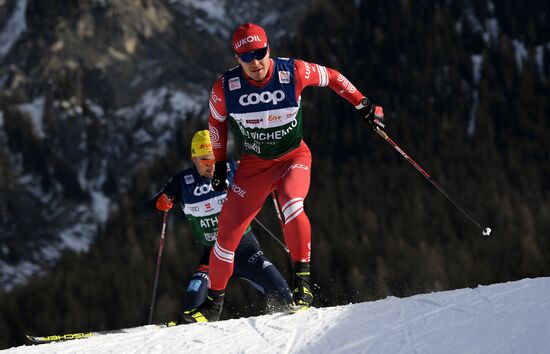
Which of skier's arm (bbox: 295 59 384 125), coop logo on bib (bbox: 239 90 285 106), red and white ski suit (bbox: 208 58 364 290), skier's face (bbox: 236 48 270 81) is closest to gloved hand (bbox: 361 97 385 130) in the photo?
skier's arm (bbox: 295 59 384 125)

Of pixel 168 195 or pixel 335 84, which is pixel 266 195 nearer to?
pixel 335 84

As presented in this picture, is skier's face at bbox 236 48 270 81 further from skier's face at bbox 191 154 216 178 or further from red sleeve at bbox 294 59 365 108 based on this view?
skier's face at bbox 191 154 216 178

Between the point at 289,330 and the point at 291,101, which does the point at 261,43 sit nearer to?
the point at 291,101

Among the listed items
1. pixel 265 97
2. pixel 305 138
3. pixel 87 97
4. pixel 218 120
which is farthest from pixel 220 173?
pixel 87 97

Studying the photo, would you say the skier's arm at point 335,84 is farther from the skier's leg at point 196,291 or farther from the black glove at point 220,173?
the skier's leg at point 196,291

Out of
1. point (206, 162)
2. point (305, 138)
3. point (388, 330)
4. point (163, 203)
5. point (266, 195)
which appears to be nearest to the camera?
point (388, 330)

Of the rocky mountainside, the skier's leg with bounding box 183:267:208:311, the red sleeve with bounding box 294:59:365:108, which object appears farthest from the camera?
the rocky mountainside

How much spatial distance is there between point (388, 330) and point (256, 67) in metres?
1.93

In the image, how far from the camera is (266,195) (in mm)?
5770

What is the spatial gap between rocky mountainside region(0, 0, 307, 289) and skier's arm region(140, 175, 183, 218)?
4923 inches

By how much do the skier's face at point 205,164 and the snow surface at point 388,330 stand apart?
2056 millimetres

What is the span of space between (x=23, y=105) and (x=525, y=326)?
147667 millimetres

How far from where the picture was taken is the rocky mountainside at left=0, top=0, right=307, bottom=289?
452ft

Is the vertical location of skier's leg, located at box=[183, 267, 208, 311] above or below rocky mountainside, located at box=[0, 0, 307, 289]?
above
